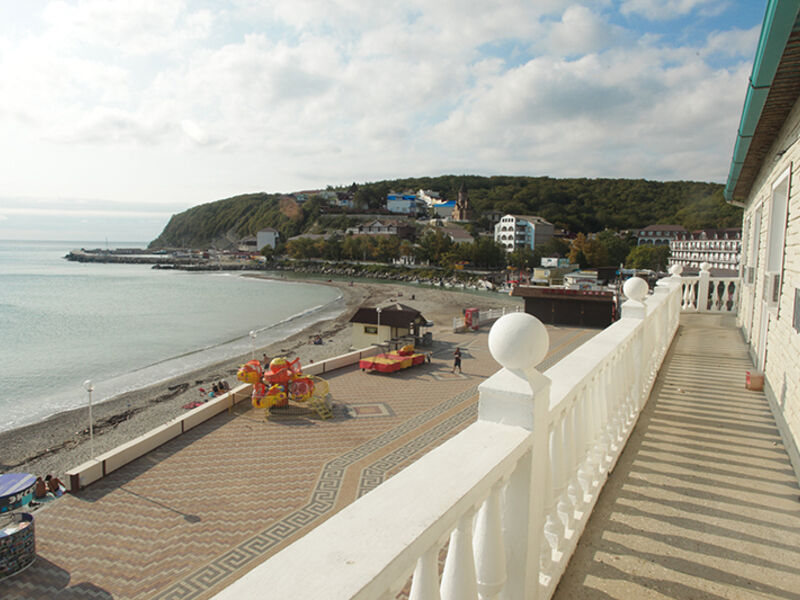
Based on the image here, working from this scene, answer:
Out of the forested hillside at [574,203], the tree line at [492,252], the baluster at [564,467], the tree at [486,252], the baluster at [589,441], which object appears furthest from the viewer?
the forested hillside at [574,203]

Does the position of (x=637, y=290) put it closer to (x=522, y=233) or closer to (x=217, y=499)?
(x=217, y=499)

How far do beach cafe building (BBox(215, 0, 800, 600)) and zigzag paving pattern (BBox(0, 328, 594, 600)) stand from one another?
649cm

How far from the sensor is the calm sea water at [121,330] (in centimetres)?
2873

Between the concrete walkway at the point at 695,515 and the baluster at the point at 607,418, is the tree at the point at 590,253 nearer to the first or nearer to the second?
the concrete walkway at the point at 695,515

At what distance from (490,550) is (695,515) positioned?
2300 mm

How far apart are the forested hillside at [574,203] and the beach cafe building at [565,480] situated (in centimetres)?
11228

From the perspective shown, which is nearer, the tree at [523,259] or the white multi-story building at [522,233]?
the tree at [523,259]

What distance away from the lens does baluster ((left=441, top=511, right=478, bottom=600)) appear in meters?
1.50

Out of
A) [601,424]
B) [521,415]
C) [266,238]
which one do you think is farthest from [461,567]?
[266,238]

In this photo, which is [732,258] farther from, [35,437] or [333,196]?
[333,196]

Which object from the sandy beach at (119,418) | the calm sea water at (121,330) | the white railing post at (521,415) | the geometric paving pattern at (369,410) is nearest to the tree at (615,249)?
the calm sea water at (121,330)

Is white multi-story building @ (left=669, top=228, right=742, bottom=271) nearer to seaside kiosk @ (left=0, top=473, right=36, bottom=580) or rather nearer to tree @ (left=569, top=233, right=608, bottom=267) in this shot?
tree @ (left=569, top=233, right=608, bottom=267)

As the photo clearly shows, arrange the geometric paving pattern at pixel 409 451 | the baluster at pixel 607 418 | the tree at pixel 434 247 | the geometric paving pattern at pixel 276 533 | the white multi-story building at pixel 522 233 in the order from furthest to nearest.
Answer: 1. the white multi-story building at pixel 522 233
2. the tree at pixel 434 247
3. the geometric paving pattern at pixel 409 451
4. the geometric paving pattern at pixel 276 533
5. the baluster at pixel 607 418

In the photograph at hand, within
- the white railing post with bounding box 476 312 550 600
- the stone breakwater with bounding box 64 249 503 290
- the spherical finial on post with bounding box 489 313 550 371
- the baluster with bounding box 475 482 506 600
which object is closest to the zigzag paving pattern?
the white railing post with bounding box 476 312 550 600
